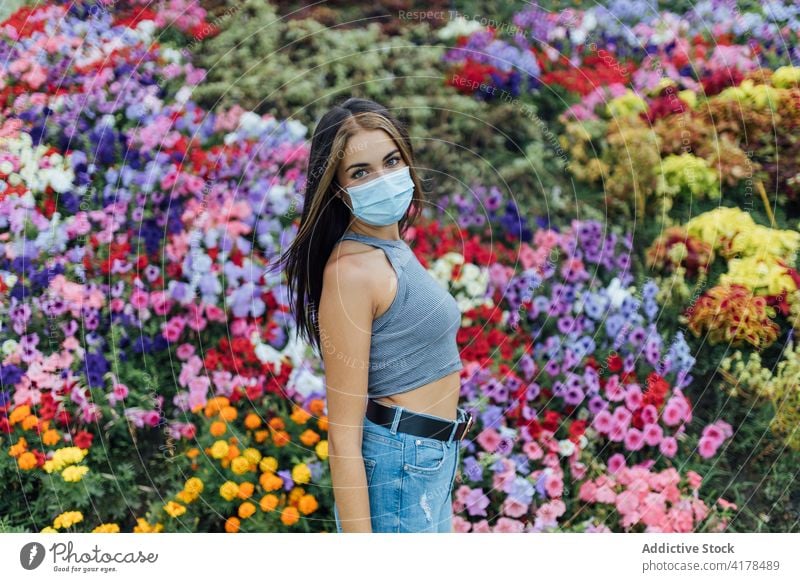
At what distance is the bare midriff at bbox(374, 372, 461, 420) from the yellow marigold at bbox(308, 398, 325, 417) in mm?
1309

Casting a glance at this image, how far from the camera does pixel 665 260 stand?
4.12 m

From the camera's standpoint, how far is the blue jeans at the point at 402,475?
2.50 metres

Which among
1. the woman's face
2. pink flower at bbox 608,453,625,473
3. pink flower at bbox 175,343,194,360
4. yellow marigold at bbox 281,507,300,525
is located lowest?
pink flower at bbox 608,453,625,473

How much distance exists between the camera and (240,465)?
3.65 m

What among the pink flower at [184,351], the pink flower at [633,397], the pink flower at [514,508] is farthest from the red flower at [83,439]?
the pink flower at [633,397]

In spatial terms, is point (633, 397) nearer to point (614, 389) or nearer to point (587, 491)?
point (614, 389)

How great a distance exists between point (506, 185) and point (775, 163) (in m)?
1.35

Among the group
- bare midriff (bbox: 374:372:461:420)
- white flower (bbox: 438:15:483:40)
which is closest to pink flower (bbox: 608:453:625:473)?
bare midriff (bbox: 374:372:461:420)

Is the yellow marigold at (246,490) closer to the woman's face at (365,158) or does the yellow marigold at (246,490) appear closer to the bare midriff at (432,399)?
the bare midriff at (432,399)

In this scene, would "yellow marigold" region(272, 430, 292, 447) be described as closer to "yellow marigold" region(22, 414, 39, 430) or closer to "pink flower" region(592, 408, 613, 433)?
"yellow marigold" region(22, 414, 39, 430)

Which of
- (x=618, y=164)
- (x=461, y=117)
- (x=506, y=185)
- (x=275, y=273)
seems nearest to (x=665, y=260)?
(x=618, y=164)

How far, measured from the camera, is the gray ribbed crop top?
8.00 feet

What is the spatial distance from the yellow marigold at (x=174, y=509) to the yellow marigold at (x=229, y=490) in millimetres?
211

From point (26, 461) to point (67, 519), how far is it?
34 centimetres
